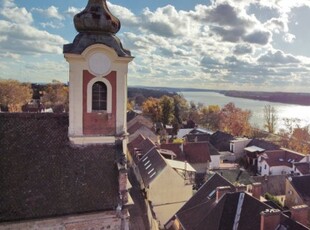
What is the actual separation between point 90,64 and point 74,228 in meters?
7.19

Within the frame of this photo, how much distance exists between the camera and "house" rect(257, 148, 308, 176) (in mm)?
40312

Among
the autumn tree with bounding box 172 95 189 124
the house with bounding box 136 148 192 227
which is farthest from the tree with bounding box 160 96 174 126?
the house with bounding box 136 148 192 227

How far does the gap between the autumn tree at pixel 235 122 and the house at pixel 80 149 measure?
59789mm

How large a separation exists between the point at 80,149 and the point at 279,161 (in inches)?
1366

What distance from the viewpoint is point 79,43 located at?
13719mm

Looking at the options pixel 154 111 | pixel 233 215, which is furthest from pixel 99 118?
pixel 154 111

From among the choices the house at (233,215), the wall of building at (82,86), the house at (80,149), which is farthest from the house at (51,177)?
the house at (233,215)

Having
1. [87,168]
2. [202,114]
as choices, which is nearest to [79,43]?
[87,168]

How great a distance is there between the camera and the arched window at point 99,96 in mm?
14250

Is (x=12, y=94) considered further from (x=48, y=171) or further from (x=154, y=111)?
(x=48, y=171)

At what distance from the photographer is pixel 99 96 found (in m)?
14.3

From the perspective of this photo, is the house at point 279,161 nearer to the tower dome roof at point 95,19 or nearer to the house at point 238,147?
the house at point 238,147

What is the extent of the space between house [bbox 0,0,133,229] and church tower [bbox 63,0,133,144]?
5cm

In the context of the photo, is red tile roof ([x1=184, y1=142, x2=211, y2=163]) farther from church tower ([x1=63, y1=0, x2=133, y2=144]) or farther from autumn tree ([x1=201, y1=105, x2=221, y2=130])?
autumn tree ([x1=201, y1=105, x2=221, y2=130])
